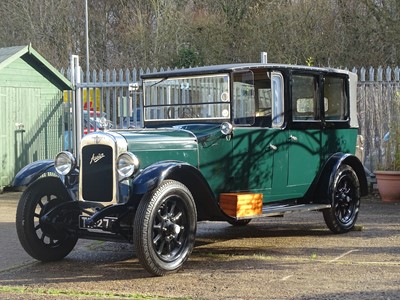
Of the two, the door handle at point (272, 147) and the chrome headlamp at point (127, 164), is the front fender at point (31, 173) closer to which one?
the chrome headlamp at point (127, 164)

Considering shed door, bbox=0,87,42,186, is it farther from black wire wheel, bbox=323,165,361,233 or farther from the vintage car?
black wire wheel, bbox=323,165,361,233

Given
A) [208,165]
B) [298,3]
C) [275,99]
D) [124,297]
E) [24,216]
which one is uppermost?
[298,3]

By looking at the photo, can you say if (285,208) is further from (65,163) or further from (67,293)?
(67,293)

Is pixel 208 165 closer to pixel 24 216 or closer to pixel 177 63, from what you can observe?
Answer: pixel 24 216

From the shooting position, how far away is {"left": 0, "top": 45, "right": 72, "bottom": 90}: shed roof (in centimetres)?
1355

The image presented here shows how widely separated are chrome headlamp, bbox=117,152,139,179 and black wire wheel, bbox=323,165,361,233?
2.87m

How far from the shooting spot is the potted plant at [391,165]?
1160 centimetres

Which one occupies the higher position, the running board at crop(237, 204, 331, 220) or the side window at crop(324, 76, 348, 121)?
the side window at crop(324, 76, 348, 121)

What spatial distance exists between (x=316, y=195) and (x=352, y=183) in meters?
0.57

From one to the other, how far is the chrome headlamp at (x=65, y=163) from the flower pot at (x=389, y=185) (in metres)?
6.04

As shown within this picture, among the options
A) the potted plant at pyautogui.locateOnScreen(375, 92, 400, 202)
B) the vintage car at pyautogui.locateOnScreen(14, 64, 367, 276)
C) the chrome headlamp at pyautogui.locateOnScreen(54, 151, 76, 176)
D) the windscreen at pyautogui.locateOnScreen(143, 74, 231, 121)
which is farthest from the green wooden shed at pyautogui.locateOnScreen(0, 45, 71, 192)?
the chrome headlamp at pyautogui.locateOnScreen(54, 151, 76, 176)

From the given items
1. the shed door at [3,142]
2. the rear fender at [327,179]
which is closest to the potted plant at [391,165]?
the rear fender at [327,179]

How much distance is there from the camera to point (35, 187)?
287 inches

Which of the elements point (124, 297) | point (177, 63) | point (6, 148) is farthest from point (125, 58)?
point (124, 297)
